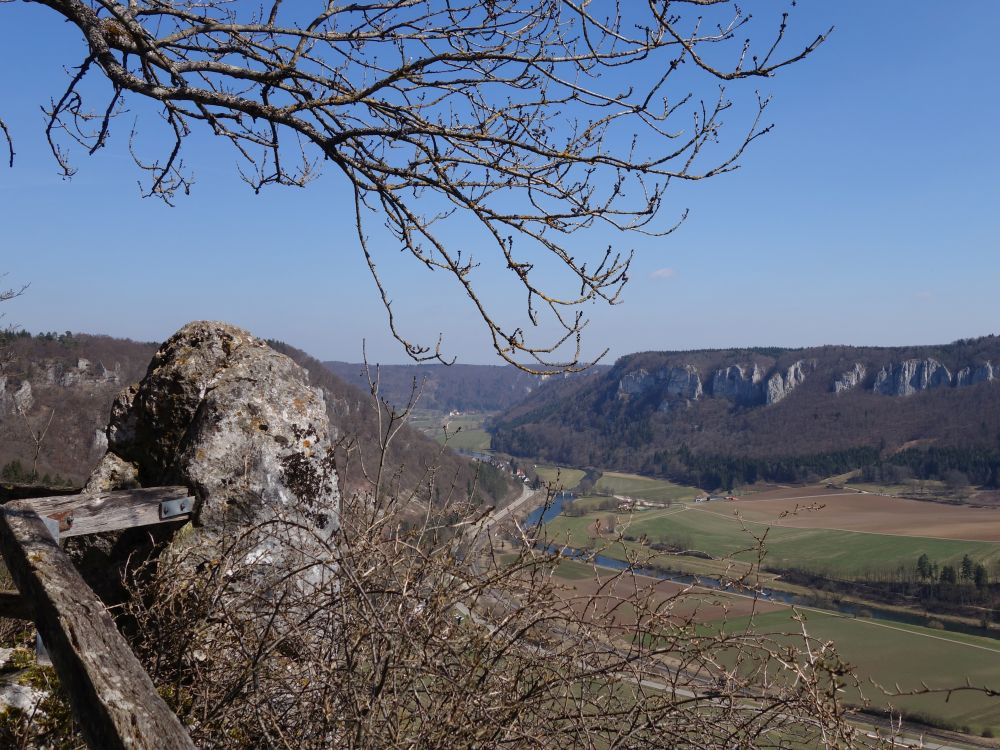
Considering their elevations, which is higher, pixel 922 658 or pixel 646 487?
pixel 922 658

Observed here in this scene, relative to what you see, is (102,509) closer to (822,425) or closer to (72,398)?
(72,398)

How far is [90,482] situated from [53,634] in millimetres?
3195

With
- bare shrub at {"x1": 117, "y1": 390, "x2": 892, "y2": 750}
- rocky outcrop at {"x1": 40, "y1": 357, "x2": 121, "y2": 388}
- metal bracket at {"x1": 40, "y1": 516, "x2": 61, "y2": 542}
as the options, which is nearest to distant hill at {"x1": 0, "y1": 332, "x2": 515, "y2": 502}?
rocky outcrop at {"x1": 40, "y1": 357, "x2": 121, "y2": 388}

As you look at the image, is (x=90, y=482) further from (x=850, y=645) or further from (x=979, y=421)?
(x=979, y=421)

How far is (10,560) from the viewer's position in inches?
93.1

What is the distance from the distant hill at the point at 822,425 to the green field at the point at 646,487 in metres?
9.50

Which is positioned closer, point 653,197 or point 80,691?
point 80,691

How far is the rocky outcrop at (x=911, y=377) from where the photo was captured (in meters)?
174

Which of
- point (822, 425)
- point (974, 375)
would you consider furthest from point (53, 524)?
point (974, 375)

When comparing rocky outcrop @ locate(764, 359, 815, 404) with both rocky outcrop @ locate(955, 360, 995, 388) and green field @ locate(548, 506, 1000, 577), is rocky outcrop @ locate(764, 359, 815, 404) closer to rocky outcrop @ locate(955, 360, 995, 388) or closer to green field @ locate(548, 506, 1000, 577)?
rocky outcrop @ locate(955, 360, 995, 388)

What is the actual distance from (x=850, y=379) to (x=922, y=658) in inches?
5929

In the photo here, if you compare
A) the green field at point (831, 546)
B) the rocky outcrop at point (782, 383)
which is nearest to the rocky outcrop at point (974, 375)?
the rocky outcrop at point (782, 383)

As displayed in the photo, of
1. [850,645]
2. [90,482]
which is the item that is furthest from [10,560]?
[850,645]

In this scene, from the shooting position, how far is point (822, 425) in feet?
559
